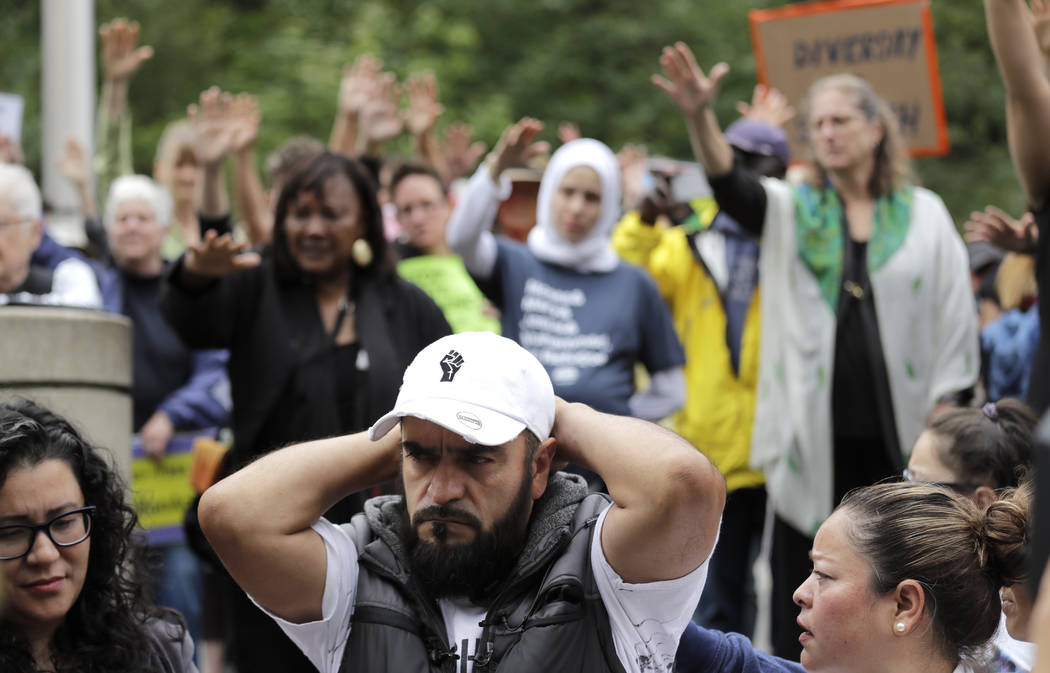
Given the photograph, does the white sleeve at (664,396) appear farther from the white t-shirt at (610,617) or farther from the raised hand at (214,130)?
the white t-shirt at (610,617)

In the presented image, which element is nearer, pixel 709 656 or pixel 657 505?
pixel 657 505

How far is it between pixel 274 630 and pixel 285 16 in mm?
17830

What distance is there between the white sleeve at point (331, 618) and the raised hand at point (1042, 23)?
296cm

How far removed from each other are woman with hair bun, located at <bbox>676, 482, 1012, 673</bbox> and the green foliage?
14.5 m

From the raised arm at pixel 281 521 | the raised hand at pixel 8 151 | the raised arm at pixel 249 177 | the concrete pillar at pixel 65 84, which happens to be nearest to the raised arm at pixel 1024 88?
the raised arm at pixel 281 521

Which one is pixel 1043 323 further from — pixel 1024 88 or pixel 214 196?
pixel 214 196

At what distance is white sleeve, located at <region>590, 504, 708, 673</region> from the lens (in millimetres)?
3074

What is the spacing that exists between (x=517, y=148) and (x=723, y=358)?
4.49ft

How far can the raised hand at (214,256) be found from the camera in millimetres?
4920

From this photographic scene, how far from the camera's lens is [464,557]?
3.11 metres

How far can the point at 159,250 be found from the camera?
704cm

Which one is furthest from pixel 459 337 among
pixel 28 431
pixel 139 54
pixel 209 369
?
pixel 139 54

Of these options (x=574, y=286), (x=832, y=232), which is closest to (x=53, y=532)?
(x=574, y=286)

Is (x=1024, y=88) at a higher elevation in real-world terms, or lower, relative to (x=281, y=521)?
higher
